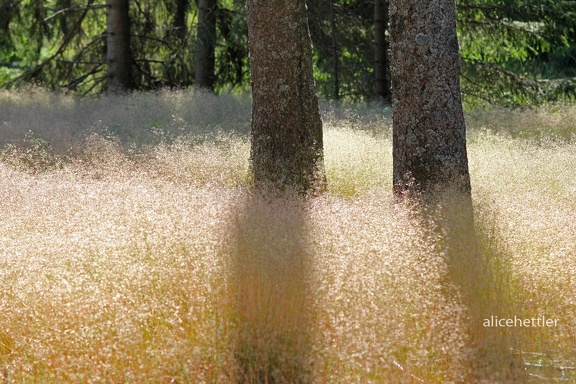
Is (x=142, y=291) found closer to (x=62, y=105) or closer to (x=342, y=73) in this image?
(x=62, y=105)

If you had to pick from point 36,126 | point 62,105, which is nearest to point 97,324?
point 36,126

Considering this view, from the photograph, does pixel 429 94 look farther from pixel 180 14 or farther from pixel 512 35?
pixel 180 14

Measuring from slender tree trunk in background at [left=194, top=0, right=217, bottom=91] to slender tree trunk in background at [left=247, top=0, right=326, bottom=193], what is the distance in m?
8.62

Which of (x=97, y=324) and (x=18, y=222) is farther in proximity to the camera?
(x=18, y=222)

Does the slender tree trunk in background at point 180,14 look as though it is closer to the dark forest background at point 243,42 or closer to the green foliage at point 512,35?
the dark forest background at point 243,42

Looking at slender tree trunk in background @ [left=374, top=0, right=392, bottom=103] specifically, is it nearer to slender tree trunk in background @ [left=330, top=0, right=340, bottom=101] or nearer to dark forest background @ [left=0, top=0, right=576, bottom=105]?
dark forest background @ [left=0, top=0, right=576, bottom=105]

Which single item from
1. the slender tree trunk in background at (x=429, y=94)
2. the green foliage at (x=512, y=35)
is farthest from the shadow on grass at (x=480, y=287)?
the green foliage at (x=512, y=35)

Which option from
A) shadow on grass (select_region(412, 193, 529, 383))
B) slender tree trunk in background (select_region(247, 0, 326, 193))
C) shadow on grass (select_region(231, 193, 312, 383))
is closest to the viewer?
shadow on grass (select_region(231, 193, 312, 383))

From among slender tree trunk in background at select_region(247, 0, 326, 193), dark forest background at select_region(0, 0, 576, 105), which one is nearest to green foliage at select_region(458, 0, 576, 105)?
dark forest background at select_region(0, 0, 576, 105)

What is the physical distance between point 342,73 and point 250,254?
1370 cm

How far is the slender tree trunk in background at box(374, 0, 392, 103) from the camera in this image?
51.0 ft

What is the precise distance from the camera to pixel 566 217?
525 cm

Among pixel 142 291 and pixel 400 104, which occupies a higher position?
pixel 400 104

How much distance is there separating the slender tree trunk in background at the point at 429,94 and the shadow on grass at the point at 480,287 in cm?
102
